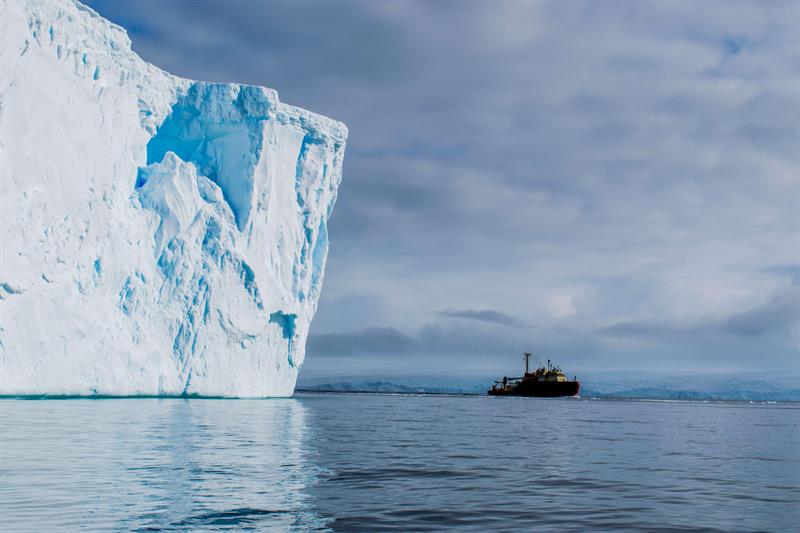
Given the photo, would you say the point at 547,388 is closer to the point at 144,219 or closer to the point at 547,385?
the point at 547,385

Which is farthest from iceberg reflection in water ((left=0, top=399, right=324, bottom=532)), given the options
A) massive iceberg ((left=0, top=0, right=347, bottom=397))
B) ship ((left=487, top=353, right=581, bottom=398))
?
ship ((left=487, top=353, right=581, bottom=398))

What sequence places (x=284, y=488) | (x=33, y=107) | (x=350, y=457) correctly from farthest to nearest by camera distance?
(x=33, y=107) < (x=350, y=457) < (x=284, y=488)

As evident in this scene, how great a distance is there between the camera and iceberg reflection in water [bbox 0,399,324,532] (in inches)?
271

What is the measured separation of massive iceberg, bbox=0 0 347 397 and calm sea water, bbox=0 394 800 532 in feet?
28.2

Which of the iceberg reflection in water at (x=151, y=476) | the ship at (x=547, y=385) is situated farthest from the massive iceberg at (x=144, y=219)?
the ship at (x=547, y=385)

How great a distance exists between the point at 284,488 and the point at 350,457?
395 centimetres

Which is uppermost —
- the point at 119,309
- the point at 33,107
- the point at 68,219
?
the point at 33,107

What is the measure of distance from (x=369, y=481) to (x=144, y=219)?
23858mm

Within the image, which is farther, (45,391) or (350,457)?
(45,391)

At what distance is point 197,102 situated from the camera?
33938 mm

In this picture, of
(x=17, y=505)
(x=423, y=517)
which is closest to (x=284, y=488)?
(x=423, y=517)

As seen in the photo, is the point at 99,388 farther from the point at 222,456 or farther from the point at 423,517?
the point at 423,517

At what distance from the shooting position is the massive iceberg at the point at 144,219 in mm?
24141

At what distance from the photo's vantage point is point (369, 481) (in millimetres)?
9805
